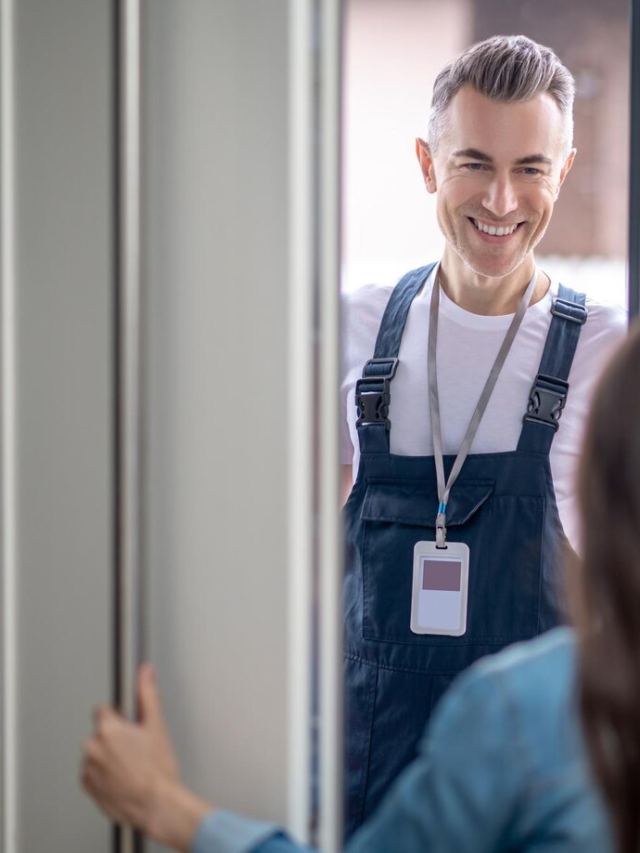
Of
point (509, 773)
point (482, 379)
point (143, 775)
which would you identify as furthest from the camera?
point (482, 379)

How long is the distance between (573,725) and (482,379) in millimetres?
1351

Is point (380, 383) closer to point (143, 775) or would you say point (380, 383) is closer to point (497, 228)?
point (497, 228)

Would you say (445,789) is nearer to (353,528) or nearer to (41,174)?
(41,174)

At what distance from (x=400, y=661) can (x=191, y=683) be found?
0.92m

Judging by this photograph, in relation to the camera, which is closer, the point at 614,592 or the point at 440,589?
the point at 614,592

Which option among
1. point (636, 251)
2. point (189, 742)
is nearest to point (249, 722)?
point (189, 742)

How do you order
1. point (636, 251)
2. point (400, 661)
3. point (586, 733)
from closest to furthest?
1. point (586, 733)
2. point (636, 251)
3. point (400, 661)

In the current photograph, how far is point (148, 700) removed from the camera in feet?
3.31

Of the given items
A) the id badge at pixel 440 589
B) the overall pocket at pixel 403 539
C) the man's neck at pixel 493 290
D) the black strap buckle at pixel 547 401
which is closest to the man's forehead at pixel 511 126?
the man's neck at pixel 493 290

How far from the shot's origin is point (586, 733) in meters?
0.65

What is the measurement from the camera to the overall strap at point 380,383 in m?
1.95

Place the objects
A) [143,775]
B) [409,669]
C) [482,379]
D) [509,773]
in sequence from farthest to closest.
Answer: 1. [482,379]
2. [409,669]
3. [143,775]
4. [509,773]

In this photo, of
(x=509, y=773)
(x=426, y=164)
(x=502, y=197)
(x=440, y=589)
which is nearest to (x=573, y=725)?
(x=509, y=773)

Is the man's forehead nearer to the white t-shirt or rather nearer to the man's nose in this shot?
the man's nose
